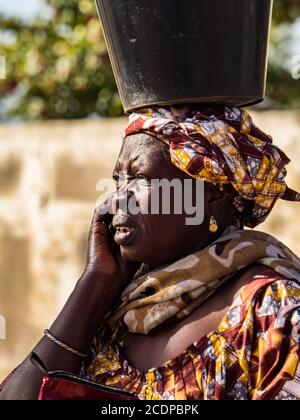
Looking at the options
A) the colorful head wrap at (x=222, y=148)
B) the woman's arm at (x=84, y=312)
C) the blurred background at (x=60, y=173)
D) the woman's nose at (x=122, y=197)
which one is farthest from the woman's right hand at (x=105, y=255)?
the blurred background at (x=60, y=173)

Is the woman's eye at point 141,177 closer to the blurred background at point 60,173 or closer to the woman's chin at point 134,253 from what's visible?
the woman's chin at point 134,253

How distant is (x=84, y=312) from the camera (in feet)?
9.80

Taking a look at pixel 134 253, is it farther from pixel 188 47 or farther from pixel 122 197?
pixel 188 47

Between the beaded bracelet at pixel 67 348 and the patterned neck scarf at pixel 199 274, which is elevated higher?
the patterned neck scarf at pixel 199 274

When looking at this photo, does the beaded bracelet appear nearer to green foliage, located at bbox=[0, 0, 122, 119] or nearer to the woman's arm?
the woman's arm

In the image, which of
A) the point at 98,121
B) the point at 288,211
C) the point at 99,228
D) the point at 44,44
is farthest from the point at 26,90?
the point at 99,228

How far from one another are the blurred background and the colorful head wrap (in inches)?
108

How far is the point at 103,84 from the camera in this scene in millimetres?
7086

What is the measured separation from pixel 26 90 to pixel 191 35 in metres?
4.83

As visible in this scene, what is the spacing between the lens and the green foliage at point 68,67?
277 inches

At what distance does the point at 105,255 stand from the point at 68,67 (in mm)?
4216

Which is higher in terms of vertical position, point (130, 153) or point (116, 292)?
point (130, 153)

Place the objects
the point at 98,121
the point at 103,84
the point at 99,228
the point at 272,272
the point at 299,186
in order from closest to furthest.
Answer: the point at 272,272 → the point at 99,228 → the point at 299,186 → the point at 98,121 → the point at 103,84

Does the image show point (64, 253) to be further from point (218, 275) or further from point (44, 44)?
point (218, 275)
